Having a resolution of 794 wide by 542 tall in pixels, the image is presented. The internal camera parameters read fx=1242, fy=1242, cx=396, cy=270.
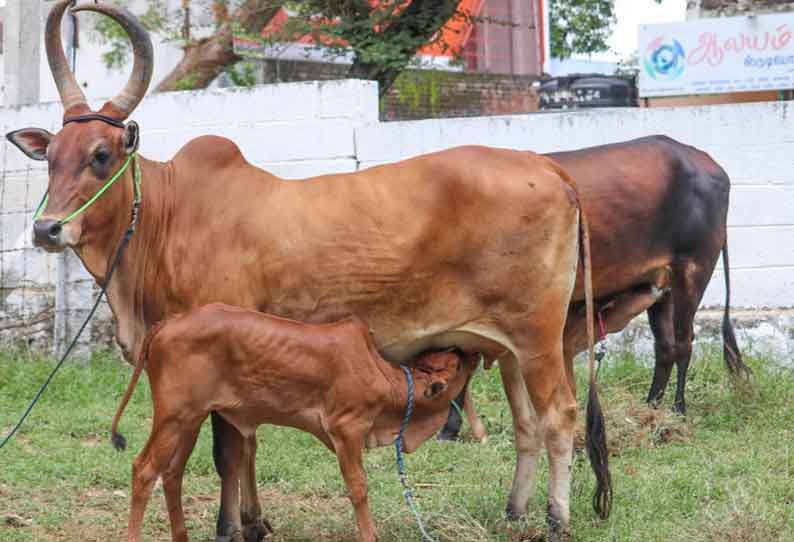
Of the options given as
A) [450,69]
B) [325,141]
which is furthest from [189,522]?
[450,69]

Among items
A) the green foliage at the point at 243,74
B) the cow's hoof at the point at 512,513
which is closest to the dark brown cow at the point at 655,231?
the cow's hoof at the point at 512,513

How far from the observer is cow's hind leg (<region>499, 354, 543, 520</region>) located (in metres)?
5.61

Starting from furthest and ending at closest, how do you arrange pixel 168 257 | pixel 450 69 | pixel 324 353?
1. pixel 450 69
2. pixel 168 257
3. pixel 324 353

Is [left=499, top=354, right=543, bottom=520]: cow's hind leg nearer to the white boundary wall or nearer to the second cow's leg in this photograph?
the second cow's leg

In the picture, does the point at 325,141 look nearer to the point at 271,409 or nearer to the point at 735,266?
the point at 735,266

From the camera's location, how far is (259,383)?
4941 millimetres

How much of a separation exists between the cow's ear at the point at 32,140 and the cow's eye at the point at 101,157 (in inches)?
19.9

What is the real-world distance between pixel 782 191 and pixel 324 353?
4.62m

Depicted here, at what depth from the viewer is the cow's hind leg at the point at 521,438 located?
221 inches

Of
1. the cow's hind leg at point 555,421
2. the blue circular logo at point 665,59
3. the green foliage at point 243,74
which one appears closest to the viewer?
the cow's hind leg at point 555,421

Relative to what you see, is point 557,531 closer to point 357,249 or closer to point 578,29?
point 357,249

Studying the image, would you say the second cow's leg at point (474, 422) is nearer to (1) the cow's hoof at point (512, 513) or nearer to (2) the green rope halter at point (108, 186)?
(1) the cow's hoof at point (512, 513)

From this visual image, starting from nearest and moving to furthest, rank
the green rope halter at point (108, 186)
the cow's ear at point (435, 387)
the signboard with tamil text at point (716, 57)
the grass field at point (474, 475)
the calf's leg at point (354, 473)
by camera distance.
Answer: the calf's leg at point (354, 473) → the green rope halter at point (108, 186) → the cow's ear at point (435, 387) → the grass field at point (474, 475) → the signboard with tamil text at point (716, 57)

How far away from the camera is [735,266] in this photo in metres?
8.54
